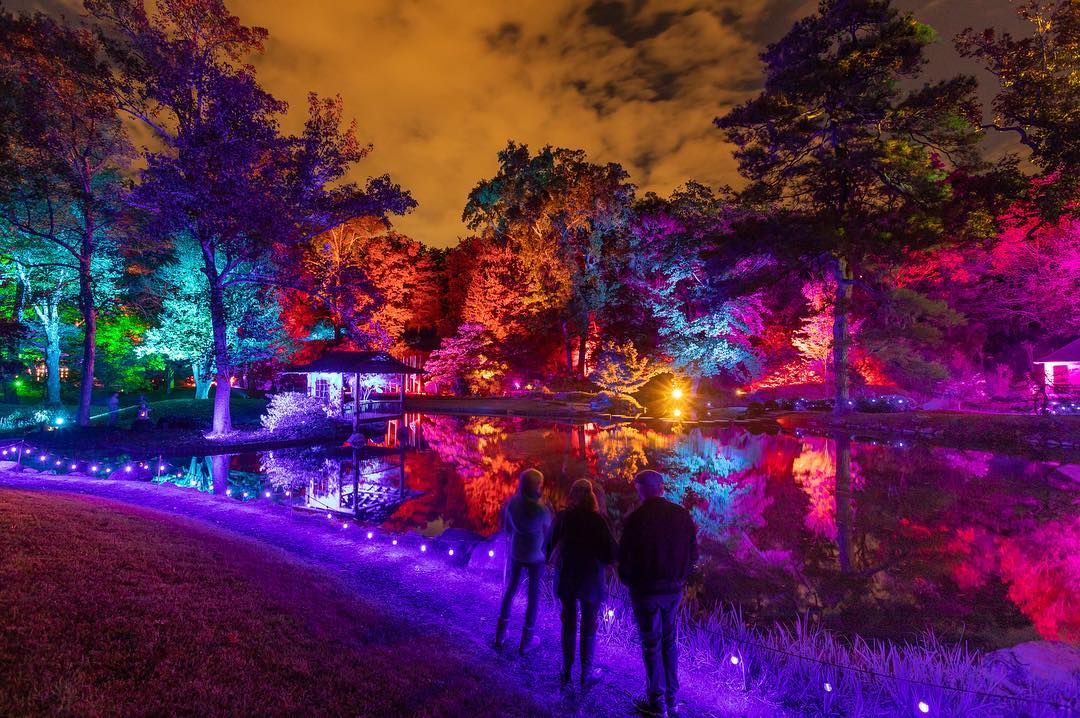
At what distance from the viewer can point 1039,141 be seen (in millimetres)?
19047

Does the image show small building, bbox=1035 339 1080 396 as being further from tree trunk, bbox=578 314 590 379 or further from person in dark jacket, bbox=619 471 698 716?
person in dark jacket, bbox=619 471 698 716

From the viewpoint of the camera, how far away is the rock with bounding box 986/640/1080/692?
4.84 metres

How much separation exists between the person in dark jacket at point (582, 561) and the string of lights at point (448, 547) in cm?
144

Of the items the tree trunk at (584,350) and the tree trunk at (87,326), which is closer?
the tree trunk at (87,326)

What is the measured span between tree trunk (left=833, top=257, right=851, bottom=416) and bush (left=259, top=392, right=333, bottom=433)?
2265 cm

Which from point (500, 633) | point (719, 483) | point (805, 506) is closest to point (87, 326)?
point (500, 633)

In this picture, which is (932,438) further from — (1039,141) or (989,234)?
(1039,141)

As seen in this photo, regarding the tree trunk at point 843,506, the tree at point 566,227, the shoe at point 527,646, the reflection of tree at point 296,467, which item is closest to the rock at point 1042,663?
the tree trunk at point 843,506

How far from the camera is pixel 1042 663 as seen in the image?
527cm

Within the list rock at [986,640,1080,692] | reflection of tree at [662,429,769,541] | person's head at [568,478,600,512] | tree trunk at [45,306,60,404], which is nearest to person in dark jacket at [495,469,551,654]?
person's head at [568,478,600,512]

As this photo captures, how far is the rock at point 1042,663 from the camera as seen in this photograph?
484 cm

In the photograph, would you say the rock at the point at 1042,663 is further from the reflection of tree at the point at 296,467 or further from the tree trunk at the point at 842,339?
the tree trunk at the point at 842,339

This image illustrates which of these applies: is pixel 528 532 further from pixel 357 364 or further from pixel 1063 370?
pixel 1063 370

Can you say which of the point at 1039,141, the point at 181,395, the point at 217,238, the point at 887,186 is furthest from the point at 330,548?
the point at 181,395
